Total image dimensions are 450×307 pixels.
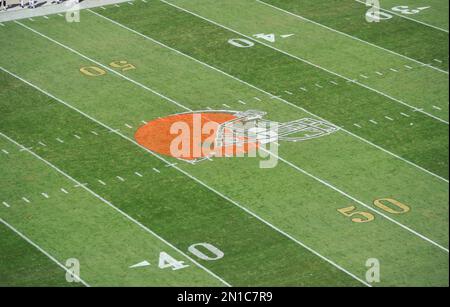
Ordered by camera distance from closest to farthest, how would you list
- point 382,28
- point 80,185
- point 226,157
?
1. point 80,185
2. point 226,157
3. point 382,28

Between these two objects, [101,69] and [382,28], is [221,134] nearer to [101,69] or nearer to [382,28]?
[101,69]

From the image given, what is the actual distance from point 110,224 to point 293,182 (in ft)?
14.4

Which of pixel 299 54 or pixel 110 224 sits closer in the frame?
pixel 110 224

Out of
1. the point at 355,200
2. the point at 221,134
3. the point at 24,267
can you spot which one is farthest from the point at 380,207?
the point at 24,267

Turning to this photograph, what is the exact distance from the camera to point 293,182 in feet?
94.0

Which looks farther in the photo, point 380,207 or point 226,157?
point 226,157

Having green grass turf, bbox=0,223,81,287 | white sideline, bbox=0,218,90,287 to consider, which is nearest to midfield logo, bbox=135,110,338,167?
white sideline, bbox=0,218,90,287

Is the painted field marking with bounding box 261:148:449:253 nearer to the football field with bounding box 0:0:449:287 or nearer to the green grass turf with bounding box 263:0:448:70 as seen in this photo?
the football field with bounding box 0:0:449:287

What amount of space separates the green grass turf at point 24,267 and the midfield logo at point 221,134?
5332 mm

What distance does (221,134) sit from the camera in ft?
102

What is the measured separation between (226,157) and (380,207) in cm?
427
